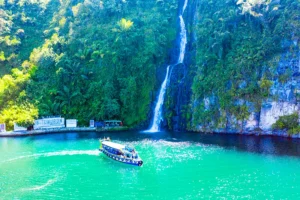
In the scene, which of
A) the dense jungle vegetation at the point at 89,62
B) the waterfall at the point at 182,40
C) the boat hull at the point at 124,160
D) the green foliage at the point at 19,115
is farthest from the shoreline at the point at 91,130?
the waterfall at the point at 182,40

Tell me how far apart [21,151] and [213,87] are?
1461 inches

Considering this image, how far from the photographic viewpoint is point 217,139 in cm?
6225

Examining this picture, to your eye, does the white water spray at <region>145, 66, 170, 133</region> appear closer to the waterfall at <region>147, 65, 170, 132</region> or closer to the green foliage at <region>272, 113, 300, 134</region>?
the waterfall at <region>147, 65, 170, 132</region>

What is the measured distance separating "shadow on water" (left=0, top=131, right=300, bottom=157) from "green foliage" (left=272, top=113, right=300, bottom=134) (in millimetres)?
2321

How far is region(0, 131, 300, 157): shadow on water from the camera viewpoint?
183ft

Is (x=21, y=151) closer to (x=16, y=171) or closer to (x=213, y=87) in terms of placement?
(x=16, y=171)

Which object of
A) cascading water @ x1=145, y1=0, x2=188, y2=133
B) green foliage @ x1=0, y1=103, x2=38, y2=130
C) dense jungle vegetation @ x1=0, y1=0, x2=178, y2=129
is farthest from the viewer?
dense jungle vegetation @ x1=0, y1=0, x2=178, y2=129

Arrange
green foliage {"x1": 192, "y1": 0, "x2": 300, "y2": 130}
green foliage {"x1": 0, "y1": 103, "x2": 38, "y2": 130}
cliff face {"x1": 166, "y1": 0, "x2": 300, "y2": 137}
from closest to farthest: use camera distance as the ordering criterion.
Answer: cliff face {"x1": 166, "y1": 0, "x2": 300, "y2": 137} → green foliage {"x1": 192, "y1": 0, "x2": 300, "y2": 130} → green foliage {"x1": 0, "y1": 103, "x2": 38, "y2": 130}

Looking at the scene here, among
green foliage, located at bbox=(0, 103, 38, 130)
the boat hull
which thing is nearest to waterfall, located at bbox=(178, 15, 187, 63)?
the boat hull

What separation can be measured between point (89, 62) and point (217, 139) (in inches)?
1317

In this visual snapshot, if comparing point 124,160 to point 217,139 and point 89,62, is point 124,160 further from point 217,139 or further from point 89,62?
point 89,62

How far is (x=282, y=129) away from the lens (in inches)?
2480

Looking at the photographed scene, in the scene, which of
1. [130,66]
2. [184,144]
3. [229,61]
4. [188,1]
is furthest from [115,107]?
[188,1]

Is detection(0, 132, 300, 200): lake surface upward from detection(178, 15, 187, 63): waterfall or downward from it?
downward
